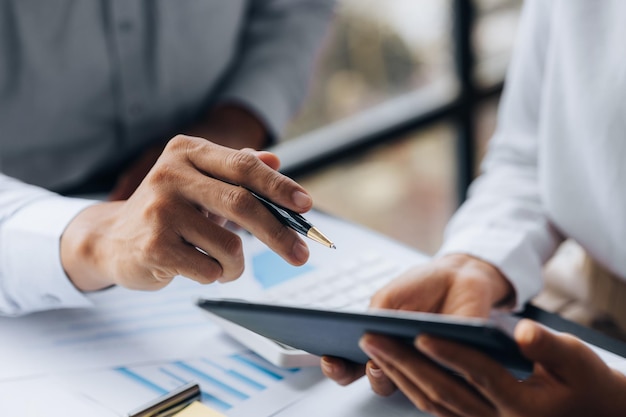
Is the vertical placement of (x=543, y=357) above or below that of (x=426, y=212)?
above

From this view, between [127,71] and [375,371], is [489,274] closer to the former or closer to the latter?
[375,371]

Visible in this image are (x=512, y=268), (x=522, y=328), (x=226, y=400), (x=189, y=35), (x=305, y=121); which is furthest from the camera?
(x=305, y=121)

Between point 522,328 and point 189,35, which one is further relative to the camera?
point 189,35

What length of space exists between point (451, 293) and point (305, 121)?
1.34m

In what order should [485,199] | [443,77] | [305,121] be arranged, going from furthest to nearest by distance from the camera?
[443,77] → [305,121] → [485,199]

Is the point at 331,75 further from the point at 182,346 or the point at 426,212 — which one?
the point at 182,346

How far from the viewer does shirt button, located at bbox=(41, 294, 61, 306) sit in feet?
2.77

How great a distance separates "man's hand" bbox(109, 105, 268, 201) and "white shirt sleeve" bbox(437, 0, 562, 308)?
0.41 meters

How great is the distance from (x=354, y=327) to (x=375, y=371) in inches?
5.7

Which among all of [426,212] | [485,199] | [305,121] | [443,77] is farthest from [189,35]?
[426,212]

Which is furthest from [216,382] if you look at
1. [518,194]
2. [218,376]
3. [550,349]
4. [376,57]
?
[376,57]

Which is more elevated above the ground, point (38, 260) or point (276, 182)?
point (276, 182)

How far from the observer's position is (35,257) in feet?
2.74

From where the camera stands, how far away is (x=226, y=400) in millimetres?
723
